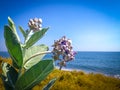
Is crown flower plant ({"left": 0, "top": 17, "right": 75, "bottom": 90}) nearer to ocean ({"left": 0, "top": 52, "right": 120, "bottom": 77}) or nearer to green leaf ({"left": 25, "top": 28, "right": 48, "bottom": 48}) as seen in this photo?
green leaf ({"left": 25, "top": 28, "right": 48, "bottom": 48})

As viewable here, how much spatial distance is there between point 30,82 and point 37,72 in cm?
10

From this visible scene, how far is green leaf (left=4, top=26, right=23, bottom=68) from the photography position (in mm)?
1631

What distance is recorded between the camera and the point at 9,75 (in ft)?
6.04

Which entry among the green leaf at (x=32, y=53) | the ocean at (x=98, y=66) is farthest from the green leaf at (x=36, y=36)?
the ocean at (x=98, y=66)

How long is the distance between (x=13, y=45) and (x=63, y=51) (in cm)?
33

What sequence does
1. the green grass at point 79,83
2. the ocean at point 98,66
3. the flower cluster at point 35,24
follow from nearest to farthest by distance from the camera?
the flower cluster at point 35,24 → the green grass at point 79,83 → the ocean at point 98,66

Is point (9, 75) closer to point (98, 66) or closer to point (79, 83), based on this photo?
point (79, 83)

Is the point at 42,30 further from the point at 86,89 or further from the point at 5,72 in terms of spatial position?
the point at 86,89

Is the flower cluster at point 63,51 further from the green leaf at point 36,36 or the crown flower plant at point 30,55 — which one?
the green leaf at point 36,36

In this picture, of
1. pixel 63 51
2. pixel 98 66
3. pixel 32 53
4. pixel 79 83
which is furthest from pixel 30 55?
pixel 98 66

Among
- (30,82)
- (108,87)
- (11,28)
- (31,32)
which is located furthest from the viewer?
(108,87)

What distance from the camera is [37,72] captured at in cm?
171

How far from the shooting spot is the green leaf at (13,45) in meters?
1.63

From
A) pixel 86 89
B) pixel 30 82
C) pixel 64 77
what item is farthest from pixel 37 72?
pixel 64 77
